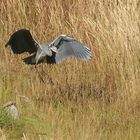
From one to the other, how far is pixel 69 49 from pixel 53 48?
0.13 meters

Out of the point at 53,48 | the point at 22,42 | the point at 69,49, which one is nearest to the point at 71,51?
the point at 69,49

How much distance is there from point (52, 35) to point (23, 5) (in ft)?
1.60

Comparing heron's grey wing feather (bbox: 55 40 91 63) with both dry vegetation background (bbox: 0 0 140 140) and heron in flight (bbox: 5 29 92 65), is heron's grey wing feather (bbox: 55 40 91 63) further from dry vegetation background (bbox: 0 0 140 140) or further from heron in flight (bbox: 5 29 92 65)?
dry vegetation background (bbox: 0 0 140 140)

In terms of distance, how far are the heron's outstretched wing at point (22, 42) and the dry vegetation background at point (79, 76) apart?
0.85ft

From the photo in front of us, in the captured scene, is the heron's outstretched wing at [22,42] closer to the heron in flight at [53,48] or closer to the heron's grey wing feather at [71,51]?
the heron in flight at [53,48]

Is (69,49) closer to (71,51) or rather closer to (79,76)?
(71,51)

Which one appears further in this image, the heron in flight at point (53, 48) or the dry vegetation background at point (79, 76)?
the heron in flight at point (53, 48)

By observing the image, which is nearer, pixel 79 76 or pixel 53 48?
pixel 53 48

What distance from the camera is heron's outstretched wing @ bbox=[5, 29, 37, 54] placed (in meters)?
4.60

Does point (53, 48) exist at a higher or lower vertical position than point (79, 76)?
higher

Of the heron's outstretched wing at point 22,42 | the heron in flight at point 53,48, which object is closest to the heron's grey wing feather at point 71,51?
the heron in flight at point 53,48

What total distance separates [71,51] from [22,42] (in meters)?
0.39

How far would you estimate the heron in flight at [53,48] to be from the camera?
4.61 meters

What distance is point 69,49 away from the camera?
4.66m
